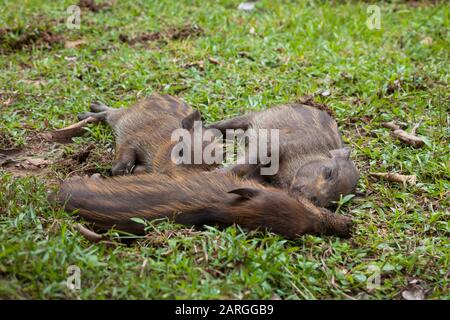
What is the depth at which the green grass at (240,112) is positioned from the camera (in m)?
3.86

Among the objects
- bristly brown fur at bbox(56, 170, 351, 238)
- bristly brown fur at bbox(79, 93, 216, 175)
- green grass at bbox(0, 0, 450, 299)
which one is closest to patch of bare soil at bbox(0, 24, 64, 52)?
green grass at bbox(0, 0, 450, 299)

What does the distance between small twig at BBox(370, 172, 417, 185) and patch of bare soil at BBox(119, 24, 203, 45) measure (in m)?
3.93

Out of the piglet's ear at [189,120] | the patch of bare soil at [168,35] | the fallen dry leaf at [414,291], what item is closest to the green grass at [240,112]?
the fallen dry leaf at [414,291]

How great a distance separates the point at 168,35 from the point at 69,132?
2.87m

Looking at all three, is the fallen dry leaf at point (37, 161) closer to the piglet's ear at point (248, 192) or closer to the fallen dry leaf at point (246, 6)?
the piglet's ear at point (248, 192)

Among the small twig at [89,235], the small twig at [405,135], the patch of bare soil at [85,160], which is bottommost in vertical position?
the small twig at [89,235]

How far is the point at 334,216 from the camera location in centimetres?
462

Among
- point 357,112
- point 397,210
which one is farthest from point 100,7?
point 397,210

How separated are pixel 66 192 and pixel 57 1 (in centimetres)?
601

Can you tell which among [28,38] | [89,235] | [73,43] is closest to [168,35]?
[73,43]

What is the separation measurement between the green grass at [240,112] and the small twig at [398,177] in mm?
62

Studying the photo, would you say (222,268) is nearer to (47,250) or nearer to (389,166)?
(47,250)

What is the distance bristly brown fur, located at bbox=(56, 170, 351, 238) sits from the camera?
4367 millimetres

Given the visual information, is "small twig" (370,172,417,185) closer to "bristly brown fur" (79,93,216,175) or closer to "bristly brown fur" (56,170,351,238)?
"bristly brown fur" (56,170,351,238)
